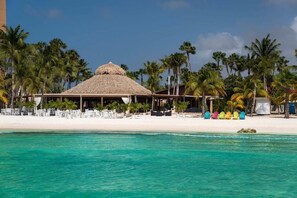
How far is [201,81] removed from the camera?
34.7 m

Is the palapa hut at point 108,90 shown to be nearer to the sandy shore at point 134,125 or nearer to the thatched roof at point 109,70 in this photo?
the thatched roof at point 109,70

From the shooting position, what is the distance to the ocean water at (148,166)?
32.4ft

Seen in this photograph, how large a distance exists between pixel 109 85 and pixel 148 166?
29548 mm

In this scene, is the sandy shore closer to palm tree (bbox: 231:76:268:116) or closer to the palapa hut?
palm tree (bbox: 231:76:268:116)

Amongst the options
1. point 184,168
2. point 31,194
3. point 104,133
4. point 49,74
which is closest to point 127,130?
point 104,133

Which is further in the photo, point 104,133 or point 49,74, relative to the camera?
point 49,74

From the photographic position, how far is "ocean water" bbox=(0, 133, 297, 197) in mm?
9875

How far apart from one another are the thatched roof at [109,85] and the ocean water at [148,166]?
19604mm

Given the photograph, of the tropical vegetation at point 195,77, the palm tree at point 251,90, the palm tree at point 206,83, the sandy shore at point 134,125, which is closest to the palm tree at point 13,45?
the tropical vegetation at point 195,77

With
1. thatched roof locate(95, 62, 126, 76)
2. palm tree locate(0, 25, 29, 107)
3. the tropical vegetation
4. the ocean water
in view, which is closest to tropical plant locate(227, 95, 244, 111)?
the tropical vegetation

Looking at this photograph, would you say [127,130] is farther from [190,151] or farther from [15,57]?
[15,57]

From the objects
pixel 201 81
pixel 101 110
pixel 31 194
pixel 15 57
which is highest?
pixel 15 57

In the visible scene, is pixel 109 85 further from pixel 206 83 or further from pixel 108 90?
pixel 206 83

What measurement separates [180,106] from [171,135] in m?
13.4
